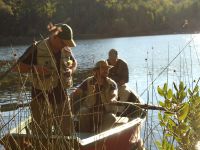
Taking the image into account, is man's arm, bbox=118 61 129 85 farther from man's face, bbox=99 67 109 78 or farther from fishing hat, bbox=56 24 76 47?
fishing hat, bbox=56 24 76 47

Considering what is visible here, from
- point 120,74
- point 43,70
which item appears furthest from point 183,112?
point 120,74

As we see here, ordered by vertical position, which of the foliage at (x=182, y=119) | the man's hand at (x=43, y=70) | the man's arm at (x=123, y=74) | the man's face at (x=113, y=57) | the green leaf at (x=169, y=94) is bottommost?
the man's arm at (x=123, y=74)

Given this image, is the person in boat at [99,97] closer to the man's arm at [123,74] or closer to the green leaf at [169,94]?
the man's arm at [123,74]

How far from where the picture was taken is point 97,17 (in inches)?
3196

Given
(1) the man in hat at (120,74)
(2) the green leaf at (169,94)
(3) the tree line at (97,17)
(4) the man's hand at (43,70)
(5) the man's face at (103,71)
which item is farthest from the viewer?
(3) the tree line at (97,17)

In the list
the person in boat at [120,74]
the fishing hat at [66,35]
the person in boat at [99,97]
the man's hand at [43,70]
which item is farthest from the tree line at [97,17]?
the man's hand at [43,70]

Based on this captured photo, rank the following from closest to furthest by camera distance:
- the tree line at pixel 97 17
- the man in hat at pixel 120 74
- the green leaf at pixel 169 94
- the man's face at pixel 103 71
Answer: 1. the green leaf at pixel 169 94
2. the man's face at pixel 103 71
3. the man in hat at pixel 120 74
4. the tree line at pixel 97 17

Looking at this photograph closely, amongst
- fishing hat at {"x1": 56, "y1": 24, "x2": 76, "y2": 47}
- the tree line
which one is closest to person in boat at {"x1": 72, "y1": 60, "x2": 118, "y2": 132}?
fishing hat at {"x1": 56, "y1": 24, "x2": 76, "y2": 47}

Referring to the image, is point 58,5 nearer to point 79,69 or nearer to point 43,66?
point 79,69

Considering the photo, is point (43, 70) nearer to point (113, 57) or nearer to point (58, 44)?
point (58, 44)

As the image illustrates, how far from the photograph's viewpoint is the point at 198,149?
1.81m

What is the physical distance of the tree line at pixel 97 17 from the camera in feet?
235

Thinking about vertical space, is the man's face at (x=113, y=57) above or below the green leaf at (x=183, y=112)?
below

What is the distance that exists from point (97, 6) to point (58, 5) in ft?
22.2
